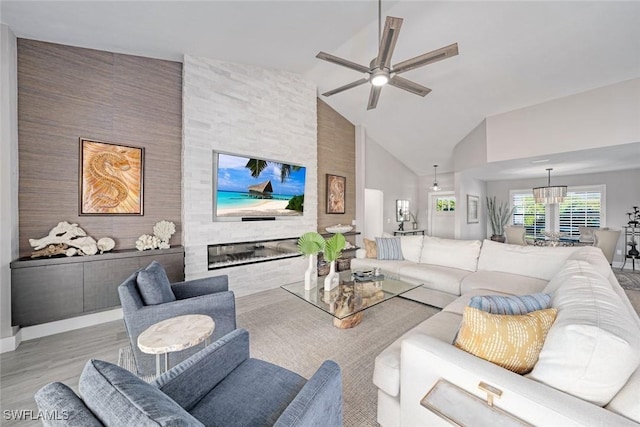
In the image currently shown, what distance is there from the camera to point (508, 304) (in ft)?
4.55

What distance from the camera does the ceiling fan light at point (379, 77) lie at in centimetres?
256

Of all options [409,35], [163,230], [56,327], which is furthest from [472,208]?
[56,327]

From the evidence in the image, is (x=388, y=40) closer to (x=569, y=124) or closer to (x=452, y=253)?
(x=452, y=253)

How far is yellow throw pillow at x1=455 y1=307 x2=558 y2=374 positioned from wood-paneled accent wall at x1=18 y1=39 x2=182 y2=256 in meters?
3.64

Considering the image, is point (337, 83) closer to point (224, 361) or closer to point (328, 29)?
point (328, 29)

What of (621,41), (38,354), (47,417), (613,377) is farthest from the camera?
(621,41)

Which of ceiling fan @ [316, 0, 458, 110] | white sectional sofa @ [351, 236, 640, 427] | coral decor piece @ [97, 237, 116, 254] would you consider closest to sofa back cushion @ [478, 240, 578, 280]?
white sectional sofa @ [351, 236, 640, 427]

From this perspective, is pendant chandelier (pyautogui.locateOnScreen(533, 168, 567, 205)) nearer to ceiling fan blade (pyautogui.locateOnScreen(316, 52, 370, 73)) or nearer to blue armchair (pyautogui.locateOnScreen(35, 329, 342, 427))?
ceiling fan blade (pyautogui.locateOnScreen(316, 52, 370, 73))

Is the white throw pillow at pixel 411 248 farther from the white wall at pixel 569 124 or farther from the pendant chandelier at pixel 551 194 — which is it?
the pendant chandelier at pixel 551 194

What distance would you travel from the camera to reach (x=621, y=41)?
9.91 ft

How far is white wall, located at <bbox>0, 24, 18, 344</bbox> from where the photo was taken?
7.58 ft

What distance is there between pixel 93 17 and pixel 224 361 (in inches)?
137

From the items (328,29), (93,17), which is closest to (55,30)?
(93,17)

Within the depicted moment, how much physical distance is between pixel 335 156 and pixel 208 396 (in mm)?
4987
